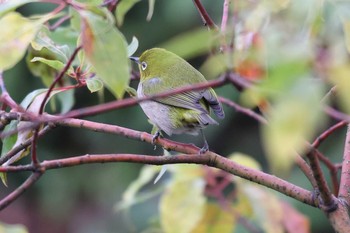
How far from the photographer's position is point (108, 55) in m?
0.98

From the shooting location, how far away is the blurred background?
623cm

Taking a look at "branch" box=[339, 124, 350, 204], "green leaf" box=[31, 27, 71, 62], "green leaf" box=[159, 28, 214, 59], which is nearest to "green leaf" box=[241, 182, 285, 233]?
"branch" box=[339, 124, 350, 204]

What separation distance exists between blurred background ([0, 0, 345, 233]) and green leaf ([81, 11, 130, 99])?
4.80 m

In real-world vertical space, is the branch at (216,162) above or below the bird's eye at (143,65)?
above

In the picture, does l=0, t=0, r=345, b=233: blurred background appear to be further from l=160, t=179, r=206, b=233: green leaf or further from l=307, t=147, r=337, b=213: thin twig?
l=307, t=147, r=337, b=213: thin twig

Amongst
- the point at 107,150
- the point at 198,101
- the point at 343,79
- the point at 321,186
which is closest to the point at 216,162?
the point at 321,186

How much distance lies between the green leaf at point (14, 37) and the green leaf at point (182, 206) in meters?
0.78

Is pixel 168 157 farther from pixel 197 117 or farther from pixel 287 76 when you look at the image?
pixel 197 117

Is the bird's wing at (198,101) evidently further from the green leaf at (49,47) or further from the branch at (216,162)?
the branch at (216,162)

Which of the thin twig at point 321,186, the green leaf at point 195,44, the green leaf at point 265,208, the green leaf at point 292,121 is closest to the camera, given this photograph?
the green leaf at point 292,121

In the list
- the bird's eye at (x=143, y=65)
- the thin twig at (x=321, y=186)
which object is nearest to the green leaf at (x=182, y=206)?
the thin twig at (x=321, y=186)

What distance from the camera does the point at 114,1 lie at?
1.58 meters

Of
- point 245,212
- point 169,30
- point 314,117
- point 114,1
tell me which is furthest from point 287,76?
point 169,30

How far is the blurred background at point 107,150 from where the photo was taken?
6234 mm
